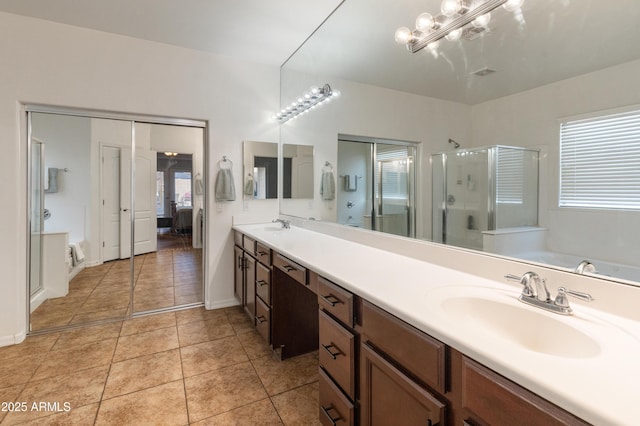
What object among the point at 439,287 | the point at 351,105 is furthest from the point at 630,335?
the point at 351,105

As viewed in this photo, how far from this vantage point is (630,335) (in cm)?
85

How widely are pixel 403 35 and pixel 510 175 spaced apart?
119 centimetres

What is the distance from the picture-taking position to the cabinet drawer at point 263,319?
2214mm

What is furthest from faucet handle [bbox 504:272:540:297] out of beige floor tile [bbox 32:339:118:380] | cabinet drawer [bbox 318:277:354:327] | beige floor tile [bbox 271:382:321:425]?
beige floor tile [bbox 32:339:118:380]

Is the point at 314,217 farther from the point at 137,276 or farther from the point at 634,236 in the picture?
the point at 634,236

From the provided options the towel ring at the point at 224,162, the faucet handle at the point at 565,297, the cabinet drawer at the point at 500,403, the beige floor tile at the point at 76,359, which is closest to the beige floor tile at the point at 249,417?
the beige floor tile at the point at 76,359

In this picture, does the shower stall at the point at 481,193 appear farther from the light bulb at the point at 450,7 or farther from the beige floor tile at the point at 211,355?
the beige floor tile at the point at 211,355

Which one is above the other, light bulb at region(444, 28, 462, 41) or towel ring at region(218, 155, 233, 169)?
light bulb at region(444, 28, 462, 41)

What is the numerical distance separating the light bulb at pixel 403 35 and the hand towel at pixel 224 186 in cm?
204

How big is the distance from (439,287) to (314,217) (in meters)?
1.84

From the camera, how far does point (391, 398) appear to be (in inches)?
41.6

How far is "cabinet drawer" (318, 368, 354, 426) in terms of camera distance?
1.29 metres

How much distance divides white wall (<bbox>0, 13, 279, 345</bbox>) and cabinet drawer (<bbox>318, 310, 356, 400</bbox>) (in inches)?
81.1

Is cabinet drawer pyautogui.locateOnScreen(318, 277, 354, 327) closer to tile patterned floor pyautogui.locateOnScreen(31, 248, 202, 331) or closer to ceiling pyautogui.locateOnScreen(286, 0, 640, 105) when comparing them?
ceiling pyautogui.locateOnScreen(286, 0, 640, 105)
